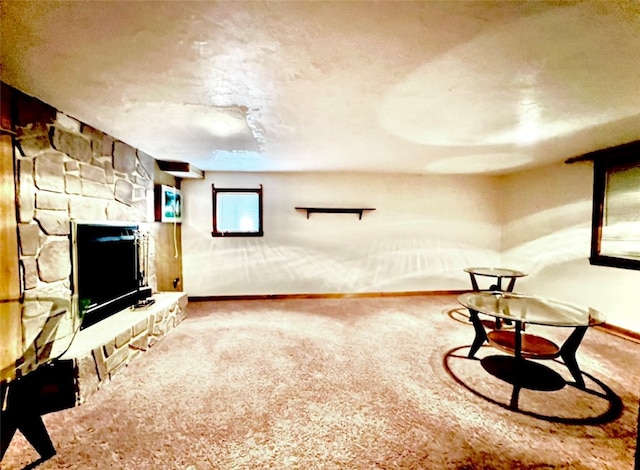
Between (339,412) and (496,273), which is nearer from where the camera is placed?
(339,412)

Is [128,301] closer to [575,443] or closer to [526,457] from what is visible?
[526,457]

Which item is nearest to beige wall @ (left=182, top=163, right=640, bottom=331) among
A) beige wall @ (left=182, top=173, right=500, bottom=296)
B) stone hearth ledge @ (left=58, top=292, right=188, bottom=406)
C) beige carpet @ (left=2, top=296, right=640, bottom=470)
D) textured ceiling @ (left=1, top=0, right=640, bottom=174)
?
beige wall @ (left=182, top=173, right=500, bottom=296)

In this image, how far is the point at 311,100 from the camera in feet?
6.33

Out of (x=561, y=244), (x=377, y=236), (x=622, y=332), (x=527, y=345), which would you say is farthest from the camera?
(x=377, y=236)

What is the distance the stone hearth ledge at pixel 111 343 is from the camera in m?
1.94

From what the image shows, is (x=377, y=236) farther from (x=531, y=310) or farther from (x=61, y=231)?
(x=61, y=231)

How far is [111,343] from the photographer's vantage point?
86.3 inches

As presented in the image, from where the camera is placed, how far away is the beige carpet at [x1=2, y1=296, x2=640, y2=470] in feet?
4.95

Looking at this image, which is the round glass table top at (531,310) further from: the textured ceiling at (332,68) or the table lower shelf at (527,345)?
the textured ceiling at (332,68)

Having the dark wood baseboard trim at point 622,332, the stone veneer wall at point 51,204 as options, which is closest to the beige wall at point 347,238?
the dark wood baseboard trim at point 622,332

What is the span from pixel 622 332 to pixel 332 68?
4.25 meters

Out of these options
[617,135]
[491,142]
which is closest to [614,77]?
[491,142]

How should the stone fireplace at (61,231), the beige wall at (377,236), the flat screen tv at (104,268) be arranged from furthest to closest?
the beige wall at (377,236) < the flat screen tv at (104,268) < the stone fireplace at (61,231)

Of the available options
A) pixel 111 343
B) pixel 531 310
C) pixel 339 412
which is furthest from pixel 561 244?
pixel 111 343
